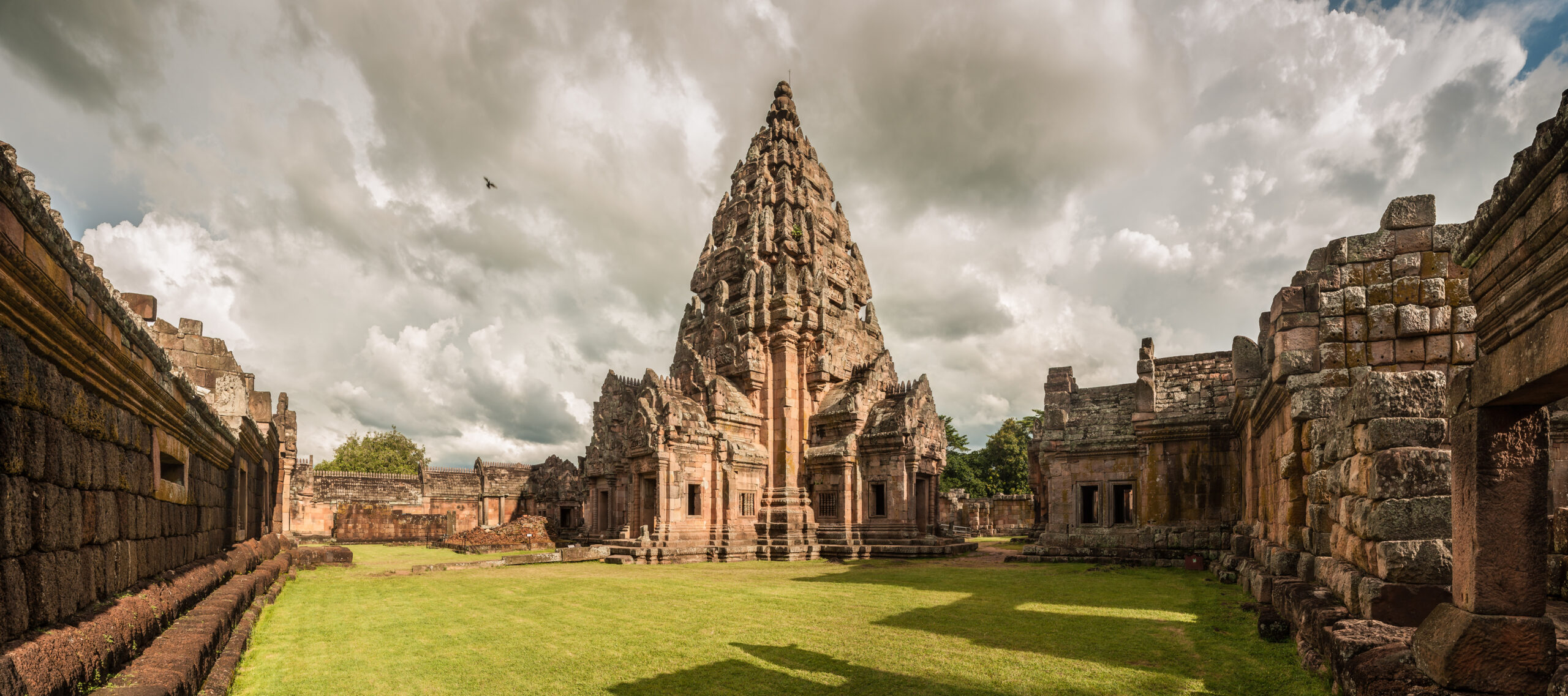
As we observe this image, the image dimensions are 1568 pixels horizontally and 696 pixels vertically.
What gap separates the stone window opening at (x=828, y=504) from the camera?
76.6 feet

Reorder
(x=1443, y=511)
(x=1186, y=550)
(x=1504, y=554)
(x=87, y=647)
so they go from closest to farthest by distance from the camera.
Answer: (x=1504, y=554) < (x=87, y=647) < (x=1443, y=511) < (x=1186, y=550)

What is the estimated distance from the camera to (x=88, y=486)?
449 centimetres

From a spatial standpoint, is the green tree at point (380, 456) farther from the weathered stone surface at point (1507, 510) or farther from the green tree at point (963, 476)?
the weathered stone surface at point (1507, 510)

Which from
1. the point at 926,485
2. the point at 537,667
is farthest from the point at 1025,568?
the point at 537,667

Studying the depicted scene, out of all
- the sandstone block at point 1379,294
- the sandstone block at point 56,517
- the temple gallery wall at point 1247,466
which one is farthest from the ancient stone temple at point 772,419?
the sandstone block at point 56,517

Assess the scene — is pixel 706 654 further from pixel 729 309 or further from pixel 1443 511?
pixel 729 309

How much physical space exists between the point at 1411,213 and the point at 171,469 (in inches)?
477

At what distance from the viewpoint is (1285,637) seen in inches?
269

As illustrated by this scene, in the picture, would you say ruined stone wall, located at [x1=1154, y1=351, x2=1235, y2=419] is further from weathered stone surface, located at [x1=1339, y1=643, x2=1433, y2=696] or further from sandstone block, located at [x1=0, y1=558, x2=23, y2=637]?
sandstone block, located at [x1=0, y1=558, x2=23, y2=637]

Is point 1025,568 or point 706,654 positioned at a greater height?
point 706,654

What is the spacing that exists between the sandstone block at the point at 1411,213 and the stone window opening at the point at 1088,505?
12.5 m

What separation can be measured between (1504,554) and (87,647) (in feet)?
23.3

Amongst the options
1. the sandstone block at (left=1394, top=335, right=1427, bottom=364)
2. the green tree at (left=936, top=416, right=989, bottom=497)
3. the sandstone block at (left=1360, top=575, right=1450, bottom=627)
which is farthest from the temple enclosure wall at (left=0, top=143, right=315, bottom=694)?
the green tree at (left=936, top=416, right=989, bottom=497)

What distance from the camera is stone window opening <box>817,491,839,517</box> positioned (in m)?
23.4
